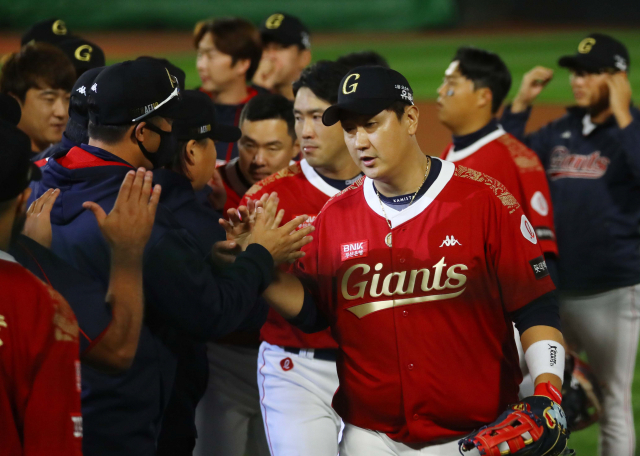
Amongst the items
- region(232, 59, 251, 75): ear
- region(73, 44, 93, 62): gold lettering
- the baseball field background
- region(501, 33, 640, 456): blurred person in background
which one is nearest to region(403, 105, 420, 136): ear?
region(501, 33, 640, 456): blurred person in background

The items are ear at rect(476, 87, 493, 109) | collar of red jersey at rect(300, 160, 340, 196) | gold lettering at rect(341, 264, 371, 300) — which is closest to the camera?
gold lettering at rect(341, 264, 371, 300)

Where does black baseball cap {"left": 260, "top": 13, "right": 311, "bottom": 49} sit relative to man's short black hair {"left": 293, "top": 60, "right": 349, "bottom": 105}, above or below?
above

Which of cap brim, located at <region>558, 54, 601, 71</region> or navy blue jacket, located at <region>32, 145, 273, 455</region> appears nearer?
navy blue jacket, located at <region>32, 145, 273, 455</region>

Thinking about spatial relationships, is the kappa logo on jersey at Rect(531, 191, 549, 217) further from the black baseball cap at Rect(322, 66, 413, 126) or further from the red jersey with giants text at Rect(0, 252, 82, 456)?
the red jersey with giants text at Rect(0, 252, 82, 456)

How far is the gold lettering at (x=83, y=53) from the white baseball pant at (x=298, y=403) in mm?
2536

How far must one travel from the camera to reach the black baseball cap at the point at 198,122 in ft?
10.2

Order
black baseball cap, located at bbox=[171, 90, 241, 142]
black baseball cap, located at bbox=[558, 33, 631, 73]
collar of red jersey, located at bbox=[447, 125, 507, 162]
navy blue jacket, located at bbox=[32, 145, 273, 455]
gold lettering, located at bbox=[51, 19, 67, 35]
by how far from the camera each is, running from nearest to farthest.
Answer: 1. navy blue jacket, located at bbox=[32, 145, 273, 455]
2. black baseball cap, located at bbox=[171, 90, 241, 142]
3. collar of red jersey, located at bbox=[447, 125, 507, 162]
4. black baseball cap, located at bbox=[558, 33, 631, 73]
5. gold lettering, located at bbox=[51, 19, 67, 35]

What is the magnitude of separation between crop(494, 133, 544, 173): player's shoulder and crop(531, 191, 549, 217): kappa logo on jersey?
0.14 metres

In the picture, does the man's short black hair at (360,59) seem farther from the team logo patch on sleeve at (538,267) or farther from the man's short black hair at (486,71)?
the team logo patch on sleeve at (538,267)

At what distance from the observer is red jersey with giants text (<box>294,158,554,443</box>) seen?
2518 mm

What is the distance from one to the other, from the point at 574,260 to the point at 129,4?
2042cm

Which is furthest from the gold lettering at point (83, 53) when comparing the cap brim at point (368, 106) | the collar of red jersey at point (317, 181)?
the cap brim at point (368, 106)

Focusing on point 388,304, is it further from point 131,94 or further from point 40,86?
point 40,86

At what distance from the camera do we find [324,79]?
365 cm
